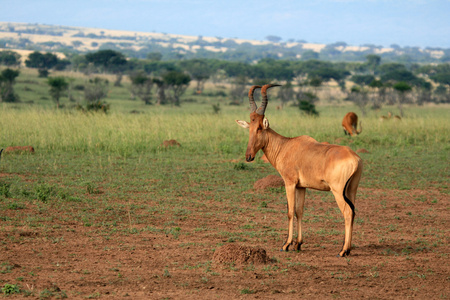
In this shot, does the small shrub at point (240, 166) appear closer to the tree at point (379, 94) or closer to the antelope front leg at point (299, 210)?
the antelope front leg at point (299, 210)

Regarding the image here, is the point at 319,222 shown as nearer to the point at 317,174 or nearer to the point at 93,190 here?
the point at 317,174

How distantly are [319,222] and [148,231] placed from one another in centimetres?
243

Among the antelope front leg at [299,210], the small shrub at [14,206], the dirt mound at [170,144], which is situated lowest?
the dirt mound at [170,144]

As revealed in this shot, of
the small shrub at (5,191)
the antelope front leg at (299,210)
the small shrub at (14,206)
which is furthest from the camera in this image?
the small shrub at (5,191)

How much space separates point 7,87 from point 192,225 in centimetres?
2682

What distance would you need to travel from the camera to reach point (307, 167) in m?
5.92

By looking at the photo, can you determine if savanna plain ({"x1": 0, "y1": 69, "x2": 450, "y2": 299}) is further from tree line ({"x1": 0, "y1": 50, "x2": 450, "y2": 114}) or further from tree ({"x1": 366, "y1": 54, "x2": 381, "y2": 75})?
tree ({"x1": 366, "y1": 54, "x2": 381, "y2": 75})

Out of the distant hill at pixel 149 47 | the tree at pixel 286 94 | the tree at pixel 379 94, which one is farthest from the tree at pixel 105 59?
the distant hill at pixel 149 47

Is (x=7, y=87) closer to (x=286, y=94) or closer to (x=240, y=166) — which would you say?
(x=286, y=94)

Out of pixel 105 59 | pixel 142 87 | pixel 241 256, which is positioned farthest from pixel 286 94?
pixel 241 256

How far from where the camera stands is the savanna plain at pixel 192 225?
502cm

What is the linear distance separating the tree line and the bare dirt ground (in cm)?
1913

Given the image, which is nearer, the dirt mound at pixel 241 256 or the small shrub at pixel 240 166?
the dirt mound at pixel 241 256

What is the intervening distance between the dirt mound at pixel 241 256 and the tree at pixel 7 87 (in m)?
27.3
